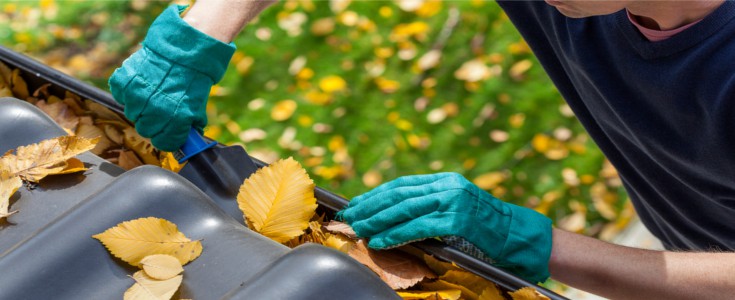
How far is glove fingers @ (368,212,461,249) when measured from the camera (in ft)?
3.69

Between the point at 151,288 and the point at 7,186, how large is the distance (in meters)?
0.34

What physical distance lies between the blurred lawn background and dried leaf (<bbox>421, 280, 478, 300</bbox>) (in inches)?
63.5

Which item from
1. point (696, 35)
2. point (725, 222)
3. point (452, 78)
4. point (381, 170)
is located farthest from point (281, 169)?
point (452, 78)

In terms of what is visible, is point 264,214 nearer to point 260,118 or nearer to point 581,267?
point 581,267

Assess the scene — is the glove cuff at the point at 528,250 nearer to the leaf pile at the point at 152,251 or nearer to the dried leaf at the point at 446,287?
the dried leaf at the point at 446,287

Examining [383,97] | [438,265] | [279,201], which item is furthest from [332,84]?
[438,265]

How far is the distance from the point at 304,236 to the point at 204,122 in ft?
1.22

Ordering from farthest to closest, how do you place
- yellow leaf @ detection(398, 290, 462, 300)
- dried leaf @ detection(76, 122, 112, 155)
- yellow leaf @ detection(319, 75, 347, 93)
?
yellow leaf @ detection(319, 75, 347, 93) → dried leaf @ detection(76, 122, 112, 155) → yellow leaf @ detection(398, 290, 462, 300)

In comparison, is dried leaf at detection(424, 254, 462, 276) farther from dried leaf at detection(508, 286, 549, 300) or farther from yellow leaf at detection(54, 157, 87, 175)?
yellow leaf at detection(54, 157, 87, 175)

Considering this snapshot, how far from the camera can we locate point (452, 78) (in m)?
3.14

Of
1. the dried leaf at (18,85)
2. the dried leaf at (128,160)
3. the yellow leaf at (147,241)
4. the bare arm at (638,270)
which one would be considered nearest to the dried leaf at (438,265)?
the bare arm at (638,270)

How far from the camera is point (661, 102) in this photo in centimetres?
143

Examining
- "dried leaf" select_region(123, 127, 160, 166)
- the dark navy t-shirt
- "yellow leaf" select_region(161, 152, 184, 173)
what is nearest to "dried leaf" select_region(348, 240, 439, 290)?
"yellow leaf" select_region(161, 152, 184, 173)

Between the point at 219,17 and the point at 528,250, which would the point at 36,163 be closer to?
the point at 219,17
